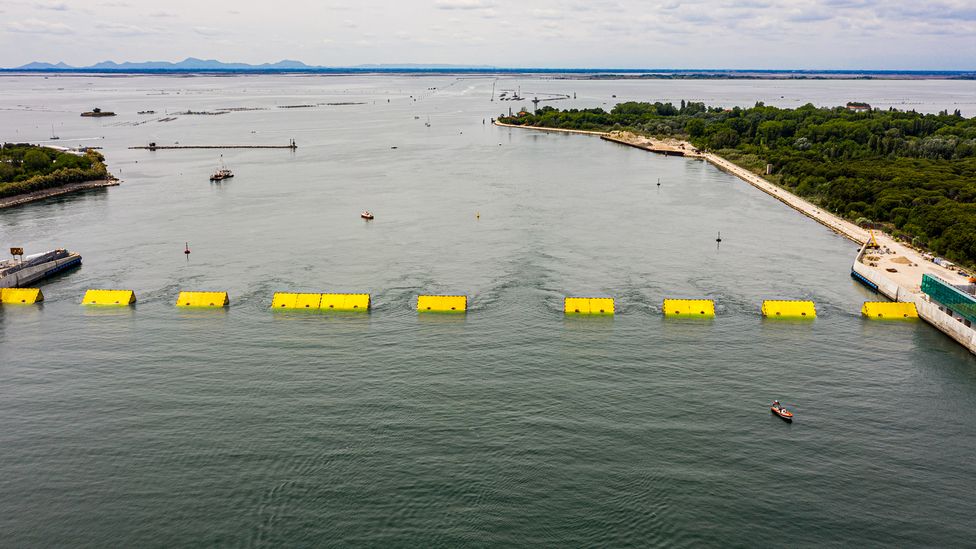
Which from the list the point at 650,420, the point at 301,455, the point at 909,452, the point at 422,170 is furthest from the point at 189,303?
the point at 422,170

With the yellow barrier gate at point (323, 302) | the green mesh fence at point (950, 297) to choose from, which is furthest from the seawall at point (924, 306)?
the yellow barrier gate at point (323, 302)

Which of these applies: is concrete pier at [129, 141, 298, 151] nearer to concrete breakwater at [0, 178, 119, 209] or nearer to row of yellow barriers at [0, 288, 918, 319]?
concrete breakwater at [0, 178, 119, 209]

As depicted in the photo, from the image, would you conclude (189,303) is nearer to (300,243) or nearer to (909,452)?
(300,243)

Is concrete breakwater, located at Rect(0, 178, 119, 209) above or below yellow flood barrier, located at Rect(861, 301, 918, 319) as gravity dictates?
above

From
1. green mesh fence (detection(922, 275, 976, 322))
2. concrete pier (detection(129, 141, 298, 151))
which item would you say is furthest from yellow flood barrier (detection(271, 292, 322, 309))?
concrete pier (detection(129, 141, 298, 151))

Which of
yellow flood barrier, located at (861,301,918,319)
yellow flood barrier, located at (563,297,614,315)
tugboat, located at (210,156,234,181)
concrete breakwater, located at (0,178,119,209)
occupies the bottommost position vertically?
yellow flood barrier, located at (861,301,918,319)

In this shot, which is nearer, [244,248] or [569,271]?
[569,271]

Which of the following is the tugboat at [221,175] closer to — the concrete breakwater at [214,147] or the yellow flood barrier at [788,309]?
the concrete breakwater at [214,147]
